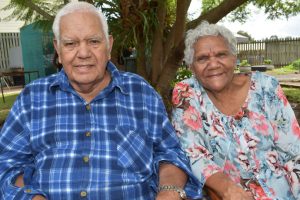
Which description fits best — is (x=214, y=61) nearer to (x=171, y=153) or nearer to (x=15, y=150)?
(x=171, y=153)

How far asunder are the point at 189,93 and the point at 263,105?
470 mm

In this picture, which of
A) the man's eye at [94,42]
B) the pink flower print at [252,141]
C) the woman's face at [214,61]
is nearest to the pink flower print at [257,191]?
the pink flower print at [252,141]

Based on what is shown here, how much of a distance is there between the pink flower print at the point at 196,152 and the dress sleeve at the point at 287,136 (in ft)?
1.50

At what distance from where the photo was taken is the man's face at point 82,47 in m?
2.27

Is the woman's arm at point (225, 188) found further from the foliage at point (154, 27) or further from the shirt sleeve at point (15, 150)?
the foliage at point (154, 27)

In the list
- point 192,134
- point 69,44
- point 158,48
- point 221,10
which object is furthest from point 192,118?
point 158,48

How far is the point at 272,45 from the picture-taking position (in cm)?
2262

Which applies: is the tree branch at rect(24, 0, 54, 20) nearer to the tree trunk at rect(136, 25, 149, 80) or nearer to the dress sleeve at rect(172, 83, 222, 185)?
the tree trunk at rect(136, 25, 149, 80)

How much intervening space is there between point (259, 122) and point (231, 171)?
350 millimetres

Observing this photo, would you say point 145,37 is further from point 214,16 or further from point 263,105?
point 263,105

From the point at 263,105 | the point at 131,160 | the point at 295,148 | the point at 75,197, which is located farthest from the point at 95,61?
the point at 295,148

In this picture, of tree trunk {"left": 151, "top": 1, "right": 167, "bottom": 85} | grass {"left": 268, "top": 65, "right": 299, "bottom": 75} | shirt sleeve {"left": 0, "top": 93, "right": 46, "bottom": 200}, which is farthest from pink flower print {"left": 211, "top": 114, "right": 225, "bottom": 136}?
grass {"left": 268, "top": 65, "right": 299, "bottom": 75}

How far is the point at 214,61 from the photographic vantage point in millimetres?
2482

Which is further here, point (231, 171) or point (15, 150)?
point (231, 171)
